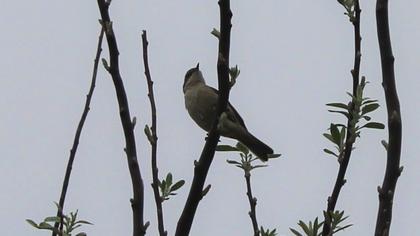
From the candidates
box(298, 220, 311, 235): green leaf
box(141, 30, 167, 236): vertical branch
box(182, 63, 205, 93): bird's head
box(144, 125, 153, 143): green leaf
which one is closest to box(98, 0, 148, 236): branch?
box(141, 30, 167, 236): vertical branch

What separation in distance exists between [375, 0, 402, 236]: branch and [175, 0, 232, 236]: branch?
52 cm

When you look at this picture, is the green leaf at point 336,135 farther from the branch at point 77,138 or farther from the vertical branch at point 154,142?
the branch at point 77,138

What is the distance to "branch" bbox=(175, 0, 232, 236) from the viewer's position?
2674 millimetres

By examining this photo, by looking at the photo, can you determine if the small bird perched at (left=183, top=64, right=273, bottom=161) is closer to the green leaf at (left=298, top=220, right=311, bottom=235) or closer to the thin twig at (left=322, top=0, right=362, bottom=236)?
the green leaf at (left=298, top=220, right=311, bottom=235)

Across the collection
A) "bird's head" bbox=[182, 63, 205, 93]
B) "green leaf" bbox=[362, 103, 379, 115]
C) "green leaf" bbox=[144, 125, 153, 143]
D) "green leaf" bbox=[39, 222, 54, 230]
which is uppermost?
"bird's head" bbox=[182, 63, 205, 93]

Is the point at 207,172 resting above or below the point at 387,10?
below

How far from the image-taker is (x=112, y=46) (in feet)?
9.29

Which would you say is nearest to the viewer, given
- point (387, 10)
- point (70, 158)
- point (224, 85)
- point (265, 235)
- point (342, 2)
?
point (387, 10)

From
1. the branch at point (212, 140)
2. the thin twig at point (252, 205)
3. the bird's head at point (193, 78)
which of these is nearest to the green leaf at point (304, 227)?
the thin twig at point (252, 205)

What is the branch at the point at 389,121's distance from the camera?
2574 mm

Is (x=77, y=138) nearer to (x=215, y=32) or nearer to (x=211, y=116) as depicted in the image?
(x=215, y=32)

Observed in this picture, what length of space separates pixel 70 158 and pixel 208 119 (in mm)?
4227

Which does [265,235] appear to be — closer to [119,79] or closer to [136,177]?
[136,177]

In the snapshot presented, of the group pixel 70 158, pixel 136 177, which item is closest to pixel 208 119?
pixel 70 158
